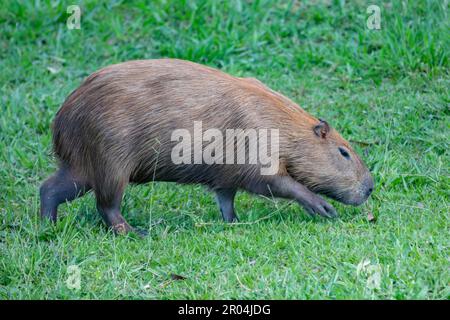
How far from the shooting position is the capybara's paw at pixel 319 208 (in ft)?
19.1

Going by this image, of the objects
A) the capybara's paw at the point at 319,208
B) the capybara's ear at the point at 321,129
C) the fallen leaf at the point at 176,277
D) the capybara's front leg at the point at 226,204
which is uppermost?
the capybara's ear at the point at 321,129

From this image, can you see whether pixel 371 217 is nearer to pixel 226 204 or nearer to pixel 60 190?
pixel 226 204

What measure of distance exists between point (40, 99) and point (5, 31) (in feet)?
4.40

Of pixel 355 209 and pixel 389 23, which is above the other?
pixel 389 23

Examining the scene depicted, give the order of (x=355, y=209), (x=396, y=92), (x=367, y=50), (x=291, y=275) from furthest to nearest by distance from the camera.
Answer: (x=367, y=50)
(x=396, y=92)
(x=355, y=209)
(x=291, y=275)

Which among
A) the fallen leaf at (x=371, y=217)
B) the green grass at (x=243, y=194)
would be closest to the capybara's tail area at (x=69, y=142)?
the green grass at (x=243, y=194)

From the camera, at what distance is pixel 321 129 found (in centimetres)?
606

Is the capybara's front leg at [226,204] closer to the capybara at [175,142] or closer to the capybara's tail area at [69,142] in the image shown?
the capybara at [175,142]

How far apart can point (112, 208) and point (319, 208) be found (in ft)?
4.41

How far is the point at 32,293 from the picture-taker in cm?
481

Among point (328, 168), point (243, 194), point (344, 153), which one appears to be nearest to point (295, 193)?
point (328, 168)

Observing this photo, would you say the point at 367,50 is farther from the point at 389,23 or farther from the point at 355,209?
the point at 355,209
